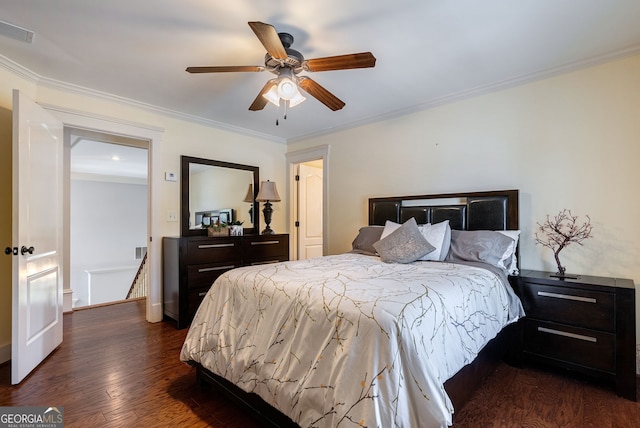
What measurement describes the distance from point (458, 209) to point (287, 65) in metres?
2.11

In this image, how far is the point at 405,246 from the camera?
254 cm

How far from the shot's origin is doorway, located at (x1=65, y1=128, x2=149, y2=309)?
266 inches

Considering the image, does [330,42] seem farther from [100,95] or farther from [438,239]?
[100,95]

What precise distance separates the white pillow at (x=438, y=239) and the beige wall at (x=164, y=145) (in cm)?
260

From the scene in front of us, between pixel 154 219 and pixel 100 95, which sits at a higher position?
pixel 100 95

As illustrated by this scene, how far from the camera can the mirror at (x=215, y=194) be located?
12.2ft

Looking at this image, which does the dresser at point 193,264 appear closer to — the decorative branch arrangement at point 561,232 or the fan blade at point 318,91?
the fan blade at point 318,91

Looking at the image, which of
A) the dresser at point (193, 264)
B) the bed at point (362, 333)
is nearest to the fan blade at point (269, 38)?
the bed at point (362, 333)

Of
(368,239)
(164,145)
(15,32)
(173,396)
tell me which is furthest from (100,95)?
(368,239)

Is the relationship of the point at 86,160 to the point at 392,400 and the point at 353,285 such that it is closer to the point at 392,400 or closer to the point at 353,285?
the point at 353,285

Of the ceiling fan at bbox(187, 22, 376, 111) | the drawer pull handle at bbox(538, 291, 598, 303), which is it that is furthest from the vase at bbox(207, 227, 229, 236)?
the drawer pull handle at bbox(538, 291, 598, 303)

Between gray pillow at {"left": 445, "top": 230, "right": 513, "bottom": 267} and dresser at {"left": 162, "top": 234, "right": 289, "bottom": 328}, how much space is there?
7.90 feet

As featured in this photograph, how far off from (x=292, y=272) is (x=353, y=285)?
51cm

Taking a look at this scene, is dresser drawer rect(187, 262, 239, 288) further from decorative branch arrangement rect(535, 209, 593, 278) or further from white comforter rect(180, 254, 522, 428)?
decorative branch arrangement rect(535, 209, 593, 278)
